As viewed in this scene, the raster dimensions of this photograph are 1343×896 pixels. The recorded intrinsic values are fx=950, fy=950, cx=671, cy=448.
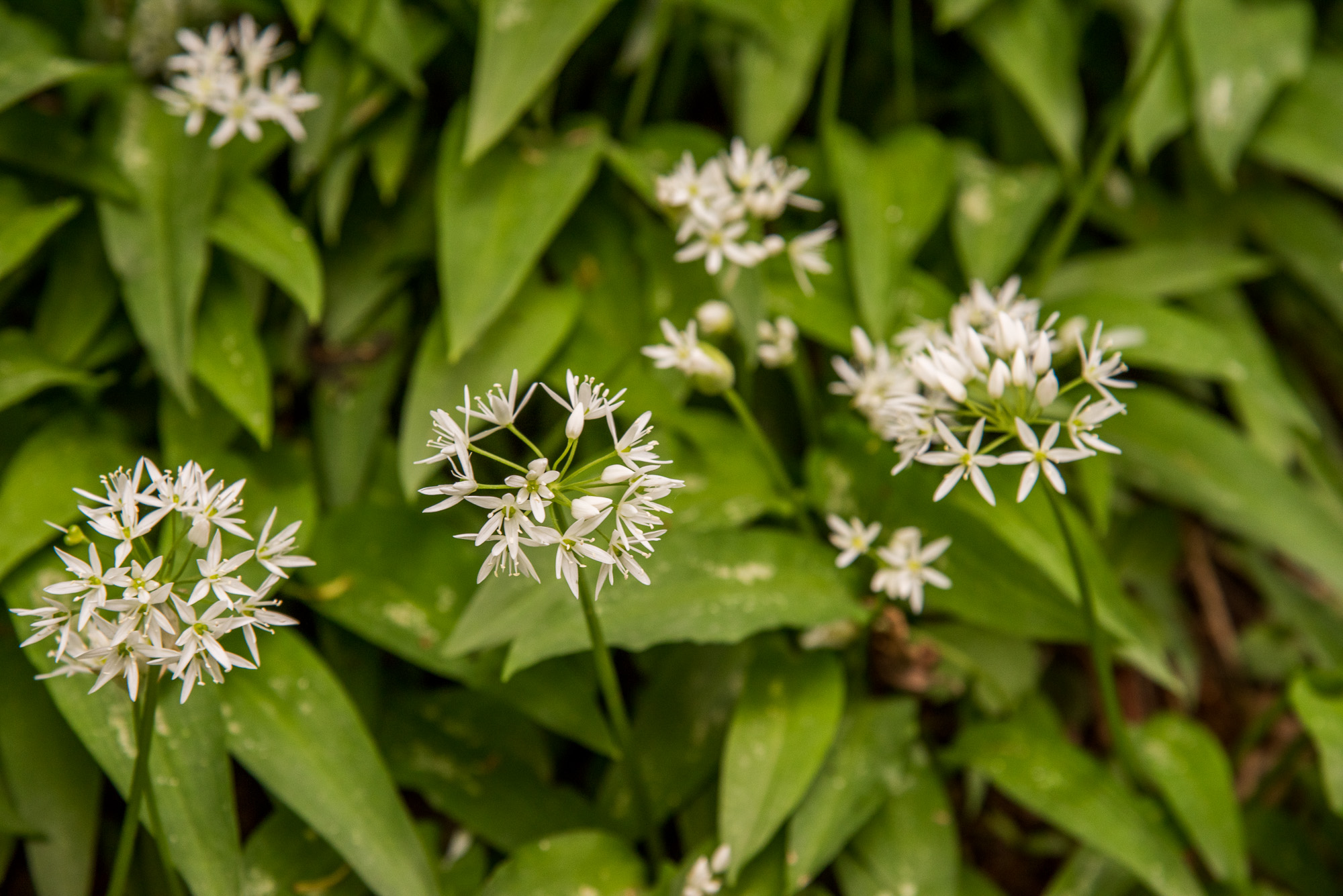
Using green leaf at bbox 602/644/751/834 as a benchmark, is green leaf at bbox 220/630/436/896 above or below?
above

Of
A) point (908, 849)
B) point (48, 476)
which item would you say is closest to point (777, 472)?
point (908, 849)

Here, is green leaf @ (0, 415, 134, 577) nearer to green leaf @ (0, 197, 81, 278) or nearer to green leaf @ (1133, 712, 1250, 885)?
green leaf @ (0, 197, 81, 278)

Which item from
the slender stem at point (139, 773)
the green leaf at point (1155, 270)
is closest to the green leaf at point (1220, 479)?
the green leaf at point (1155, 270)

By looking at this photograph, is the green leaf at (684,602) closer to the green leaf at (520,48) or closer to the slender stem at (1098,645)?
the slender stem at (1098,645)

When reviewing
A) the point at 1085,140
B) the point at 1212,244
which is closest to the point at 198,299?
the point at 1085,140

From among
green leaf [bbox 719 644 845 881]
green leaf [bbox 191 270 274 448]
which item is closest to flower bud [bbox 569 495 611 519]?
green leaf [bbox 719 644 845 881]

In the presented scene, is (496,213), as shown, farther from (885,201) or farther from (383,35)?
(885,201)

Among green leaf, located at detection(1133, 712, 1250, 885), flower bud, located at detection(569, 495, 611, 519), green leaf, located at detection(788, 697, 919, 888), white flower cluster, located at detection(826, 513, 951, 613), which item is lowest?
green leaf, located at detection(1133, 712, 1250, 885)
